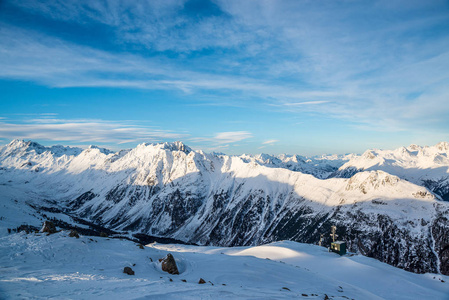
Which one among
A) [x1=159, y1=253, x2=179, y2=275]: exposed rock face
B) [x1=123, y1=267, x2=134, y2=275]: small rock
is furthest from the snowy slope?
[x1=159, y1=253, x2=179, y2=275]: exposed rock face

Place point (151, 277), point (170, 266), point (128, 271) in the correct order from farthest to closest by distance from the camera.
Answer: point (170, 266)
point (128, 271)
point (151, 277)

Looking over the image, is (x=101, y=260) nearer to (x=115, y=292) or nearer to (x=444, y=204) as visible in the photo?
(x=115, y=292)

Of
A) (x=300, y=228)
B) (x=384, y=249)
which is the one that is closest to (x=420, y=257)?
(x=384, y=249)

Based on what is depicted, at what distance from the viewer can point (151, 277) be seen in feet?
80.9

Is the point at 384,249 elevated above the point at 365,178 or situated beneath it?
situated beneath

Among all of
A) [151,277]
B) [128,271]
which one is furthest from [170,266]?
[128,271]

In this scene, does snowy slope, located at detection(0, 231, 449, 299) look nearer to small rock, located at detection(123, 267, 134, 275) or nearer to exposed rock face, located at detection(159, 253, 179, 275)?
small rock, located at detection(123, 267, 134, 275)

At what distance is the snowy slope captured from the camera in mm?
18406

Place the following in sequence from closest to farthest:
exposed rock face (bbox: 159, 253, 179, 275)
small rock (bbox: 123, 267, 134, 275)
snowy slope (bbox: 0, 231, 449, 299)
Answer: snowy slope (bbox: 0, 231, 449, 299)
small rock (bbox: 123, 267, 134, 275)
exposed rock face (bbox: 159, 253, 179, 275)

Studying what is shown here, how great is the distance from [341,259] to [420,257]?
94197 millimetres

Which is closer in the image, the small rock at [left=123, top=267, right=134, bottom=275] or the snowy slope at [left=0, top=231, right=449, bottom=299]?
the snowy slope at [left=0, top=231, right=449, bottom=299]

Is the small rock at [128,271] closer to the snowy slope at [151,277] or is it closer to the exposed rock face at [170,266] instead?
the snowy slope at [151,277]

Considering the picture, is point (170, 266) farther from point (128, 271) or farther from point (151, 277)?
point (128, 271)

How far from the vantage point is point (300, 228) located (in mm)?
169625
